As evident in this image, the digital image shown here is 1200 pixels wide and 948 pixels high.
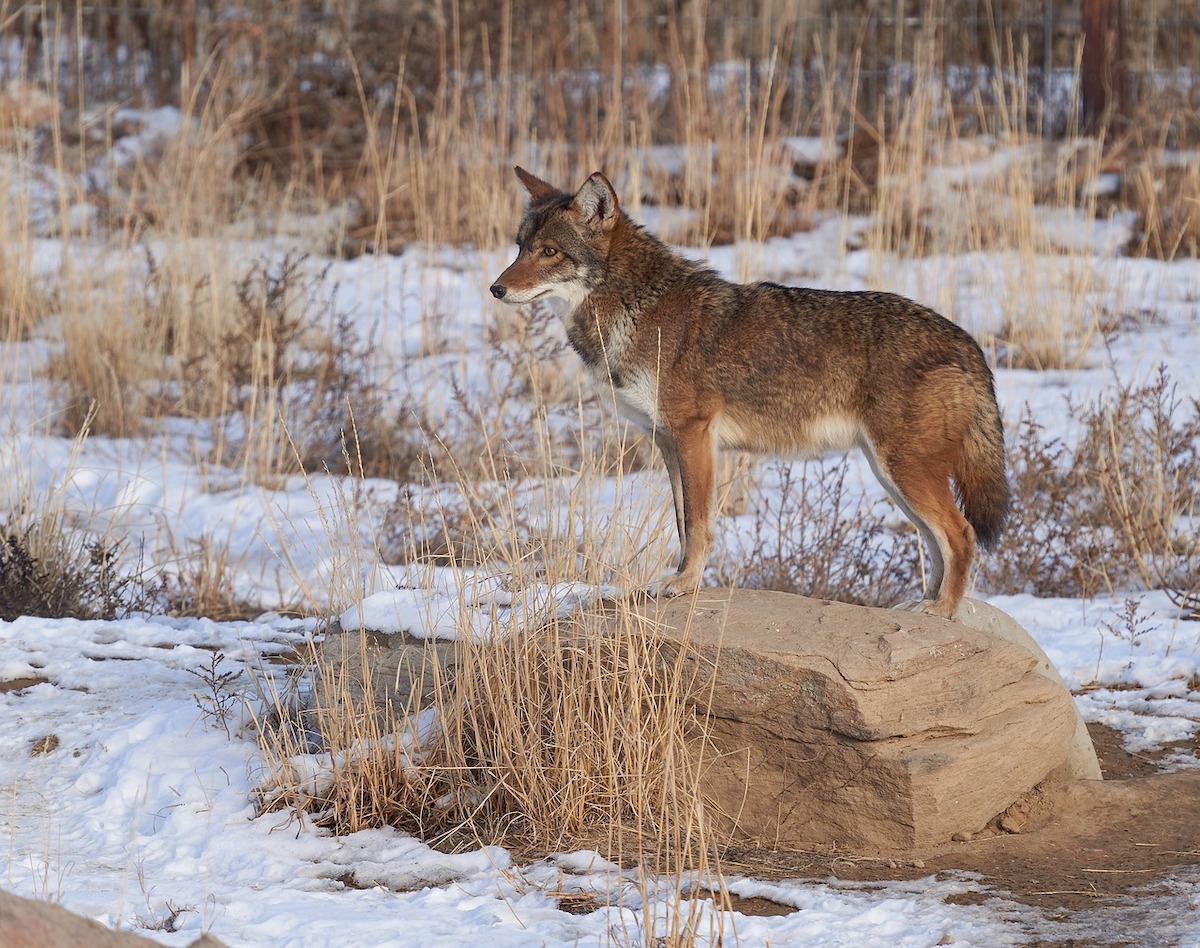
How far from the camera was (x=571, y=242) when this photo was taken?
575cm

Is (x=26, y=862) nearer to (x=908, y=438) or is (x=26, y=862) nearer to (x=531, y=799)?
(x=531, y=799)

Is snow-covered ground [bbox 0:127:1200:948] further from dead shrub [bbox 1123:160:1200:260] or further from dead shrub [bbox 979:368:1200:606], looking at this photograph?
dead shrub [bbox 1123:160:1200:260]

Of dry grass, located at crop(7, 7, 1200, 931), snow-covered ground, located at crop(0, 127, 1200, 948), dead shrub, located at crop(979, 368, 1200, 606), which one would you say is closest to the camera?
snow-covered ground, located at crop(0, 127, 1200, 948)

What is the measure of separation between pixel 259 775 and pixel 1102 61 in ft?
38.7

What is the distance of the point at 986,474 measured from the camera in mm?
5461

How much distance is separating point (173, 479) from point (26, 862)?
496 cm

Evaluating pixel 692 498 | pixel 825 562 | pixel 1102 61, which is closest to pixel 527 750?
pixel 692 498

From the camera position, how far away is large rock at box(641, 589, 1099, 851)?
451 centimetres

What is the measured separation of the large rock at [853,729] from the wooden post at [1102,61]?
1004 cm

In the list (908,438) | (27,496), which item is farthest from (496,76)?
(908,438)

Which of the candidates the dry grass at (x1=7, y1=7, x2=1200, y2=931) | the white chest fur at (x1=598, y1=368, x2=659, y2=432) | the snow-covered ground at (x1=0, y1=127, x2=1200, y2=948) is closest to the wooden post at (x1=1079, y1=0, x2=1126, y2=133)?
the dry grass at (x1=7, y1=7, x2=1200, y2=931)

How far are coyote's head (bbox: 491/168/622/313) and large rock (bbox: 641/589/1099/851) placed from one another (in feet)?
5.26

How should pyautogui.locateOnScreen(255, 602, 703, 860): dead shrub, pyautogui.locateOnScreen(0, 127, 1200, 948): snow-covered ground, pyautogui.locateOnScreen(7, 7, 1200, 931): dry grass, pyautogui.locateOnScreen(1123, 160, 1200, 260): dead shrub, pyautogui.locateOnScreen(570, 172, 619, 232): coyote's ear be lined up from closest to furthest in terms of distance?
1. pyautogui.locateOnScreen(0, 127, 1200, 948): snow-covered ground
2. pyautogui.locateOnScreen(255, 602, 703, 860): dead shrub
3. pyautogui.locateOnScreen(7, 7, 1200, 931): dry grass
4. pyautogui.locateOnScreen(570, 172, 619, 232): coyote's ear
5. pyautogui.locateOnScreen(1123, 160, 1200, 260): dead shrub

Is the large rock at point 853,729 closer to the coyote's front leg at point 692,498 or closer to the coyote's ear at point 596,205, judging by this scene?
the coyote's front leg at point 692,498
